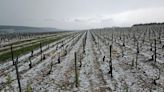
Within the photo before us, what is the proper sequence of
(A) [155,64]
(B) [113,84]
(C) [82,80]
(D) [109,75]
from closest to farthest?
(B) [113,84] < (C) [82,80] < (D) [109,75] < (A) [155,64]

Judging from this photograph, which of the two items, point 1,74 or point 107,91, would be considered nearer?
point 107,91

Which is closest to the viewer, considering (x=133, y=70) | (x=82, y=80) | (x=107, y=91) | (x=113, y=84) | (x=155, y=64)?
(x=107, y=91)

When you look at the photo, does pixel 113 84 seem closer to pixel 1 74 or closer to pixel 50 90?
pixel 50 90

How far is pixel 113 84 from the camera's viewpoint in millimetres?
10383

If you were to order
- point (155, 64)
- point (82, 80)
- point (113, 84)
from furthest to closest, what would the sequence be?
point (155, 64) → point (82, 80) → point (113, 84)

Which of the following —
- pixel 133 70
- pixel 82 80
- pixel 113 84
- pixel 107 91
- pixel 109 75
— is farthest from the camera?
pixel 133 70

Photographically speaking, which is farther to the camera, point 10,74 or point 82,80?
point 10,74

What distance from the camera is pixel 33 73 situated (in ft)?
44.1

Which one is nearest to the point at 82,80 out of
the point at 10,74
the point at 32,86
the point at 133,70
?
the point at 32,86

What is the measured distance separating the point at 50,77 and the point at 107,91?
4.25 meters

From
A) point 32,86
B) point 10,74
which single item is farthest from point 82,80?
point 10,74

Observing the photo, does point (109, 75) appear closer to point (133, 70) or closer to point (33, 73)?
point (133, 70)

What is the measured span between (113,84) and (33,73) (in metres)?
5.68

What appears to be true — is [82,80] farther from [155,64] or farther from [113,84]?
[155,64]
